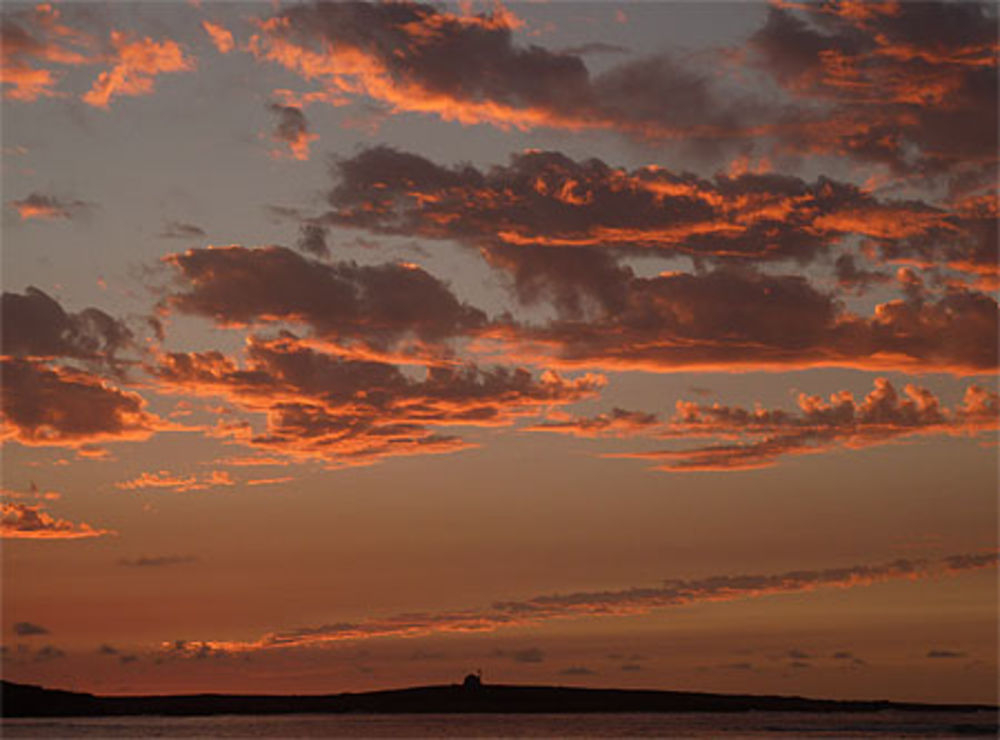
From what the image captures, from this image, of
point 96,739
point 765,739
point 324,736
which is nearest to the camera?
point 765,739

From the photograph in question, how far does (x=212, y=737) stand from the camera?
602ft

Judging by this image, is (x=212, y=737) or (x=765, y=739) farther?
(x=212, y=737)

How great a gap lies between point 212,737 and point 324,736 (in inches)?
660

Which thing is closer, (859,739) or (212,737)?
(859,739)

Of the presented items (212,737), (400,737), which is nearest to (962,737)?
(400,737)

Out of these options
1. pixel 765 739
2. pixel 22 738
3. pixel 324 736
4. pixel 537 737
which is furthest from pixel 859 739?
pixel 22 738

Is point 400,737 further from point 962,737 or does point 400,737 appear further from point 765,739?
point 962,737

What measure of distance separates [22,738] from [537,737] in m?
65.8

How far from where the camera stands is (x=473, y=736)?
566ft

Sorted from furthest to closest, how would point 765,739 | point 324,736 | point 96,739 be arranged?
point 324,736, point 96,739, point 765,739

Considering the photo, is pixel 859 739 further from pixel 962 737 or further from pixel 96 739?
pixel 96 739

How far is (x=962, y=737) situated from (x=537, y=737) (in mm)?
54104

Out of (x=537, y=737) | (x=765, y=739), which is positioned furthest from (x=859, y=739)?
(x=537, y=737)

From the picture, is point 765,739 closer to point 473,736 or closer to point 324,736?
point 473,736
